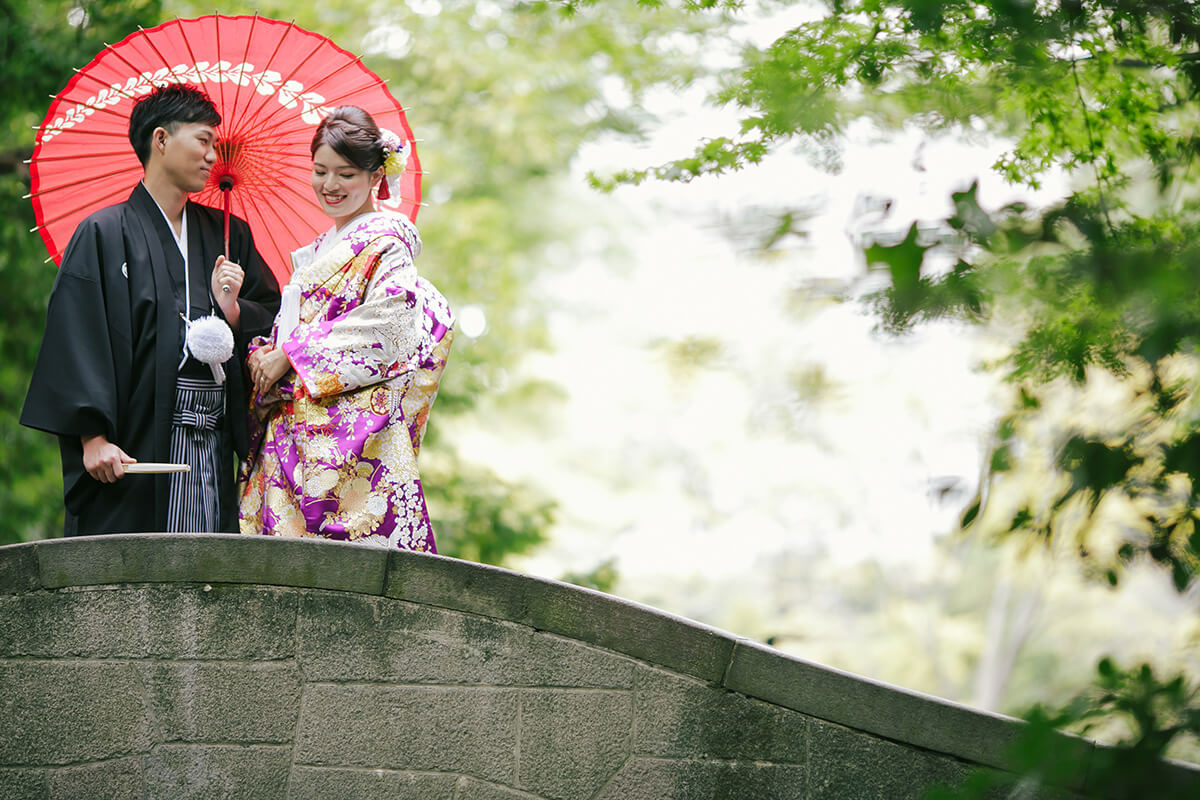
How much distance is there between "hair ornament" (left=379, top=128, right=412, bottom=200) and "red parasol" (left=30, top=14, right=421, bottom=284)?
0.25 feet

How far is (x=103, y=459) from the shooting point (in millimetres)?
2879

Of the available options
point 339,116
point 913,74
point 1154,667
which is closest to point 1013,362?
point 1154,667

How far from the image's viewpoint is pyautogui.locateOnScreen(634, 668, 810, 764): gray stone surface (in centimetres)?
275

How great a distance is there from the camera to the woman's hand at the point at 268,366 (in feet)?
9.93

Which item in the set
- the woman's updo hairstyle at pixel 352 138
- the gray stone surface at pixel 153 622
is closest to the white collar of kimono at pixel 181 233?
the woman's updo hairstyle at pixel 352 138

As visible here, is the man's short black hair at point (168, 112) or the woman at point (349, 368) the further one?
the man's short black hair at point (168, 112)

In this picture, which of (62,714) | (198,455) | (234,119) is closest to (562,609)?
(198,455)

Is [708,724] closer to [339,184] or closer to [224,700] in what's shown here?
[224,700]

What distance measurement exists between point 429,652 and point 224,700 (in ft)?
1.74

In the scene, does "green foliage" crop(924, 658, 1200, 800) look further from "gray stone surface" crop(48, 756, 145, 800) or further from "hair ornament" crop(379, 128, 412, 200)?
"hair ornament" crop(379, 128, 412, 200)

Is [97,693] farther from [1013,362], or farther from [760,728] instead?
[1013,362]

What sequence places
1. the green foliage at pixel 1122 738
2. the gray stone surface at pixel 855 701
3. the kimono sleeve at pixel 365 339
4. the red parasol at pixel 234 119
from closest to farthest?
the green foliage at pixel 1122 738 → the gray stone surface at pixel 855 701 → the kimono sleeve at pixel 365 339 → the red parasol at pixel 234 119

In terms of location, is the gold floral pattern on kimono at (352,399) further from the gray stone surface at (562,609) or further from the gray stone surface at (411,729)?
the gray stone surface at (411,729)

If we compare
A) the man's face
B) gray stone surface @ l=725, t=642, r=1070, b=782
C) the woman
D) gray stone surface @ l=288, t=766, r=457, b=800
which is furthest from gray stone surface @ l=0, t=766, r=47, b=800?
gray stone surface @ l=725, t=642, r=1070, b=782
